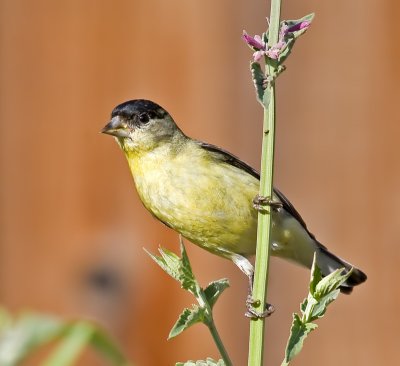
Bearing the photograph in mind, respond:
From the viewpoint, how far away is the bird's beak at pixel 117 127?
2457 millimetres

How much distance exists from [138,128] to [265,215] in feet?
4.52

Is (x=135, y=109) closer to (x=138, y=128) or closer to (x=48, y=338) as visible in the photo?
(x=138, y=128)

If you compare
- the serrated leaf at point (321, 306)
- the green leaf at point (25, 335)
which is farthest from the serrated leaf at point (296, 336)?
the green leaf at point (25, 335)

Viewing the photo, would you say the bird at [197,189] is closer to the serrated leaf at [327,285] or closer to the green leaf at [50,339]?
the green leaf at [50,339]

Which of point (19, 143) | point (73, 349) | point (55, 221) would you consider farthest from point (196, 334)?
point (73, 349)

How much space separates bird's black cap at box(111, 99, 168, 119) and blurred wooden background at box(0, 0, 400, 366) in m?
0.79

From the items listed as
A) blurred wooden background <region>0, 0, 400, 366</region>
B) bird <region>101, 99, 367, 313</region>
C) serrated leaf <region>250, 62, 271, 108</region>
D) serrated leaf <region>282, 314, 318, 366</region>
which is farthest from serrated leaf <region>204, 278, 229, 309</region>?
blurred wooden background <region>0, 0, 400, 366</region>

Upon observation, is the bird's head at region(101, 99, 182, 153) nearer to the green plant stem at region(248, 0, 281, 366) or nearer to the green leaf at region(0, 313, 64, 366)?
the green leaf at region(0, 313, 64, 366)

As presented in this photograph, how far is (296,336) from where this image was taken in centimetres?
124

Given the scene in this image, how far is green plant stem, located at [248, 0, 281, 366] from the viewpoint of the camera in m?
1.15

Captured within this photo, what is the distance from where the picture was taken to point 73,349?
1.58 meters

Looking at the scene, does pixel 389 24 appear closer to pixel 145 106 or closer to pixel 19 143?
pixel 145 106

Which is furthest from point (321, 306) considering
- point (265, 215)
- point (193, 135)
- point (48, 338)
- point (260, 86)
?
point (193, 135)

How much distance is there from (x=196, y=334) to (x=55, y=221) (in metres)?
0.70
